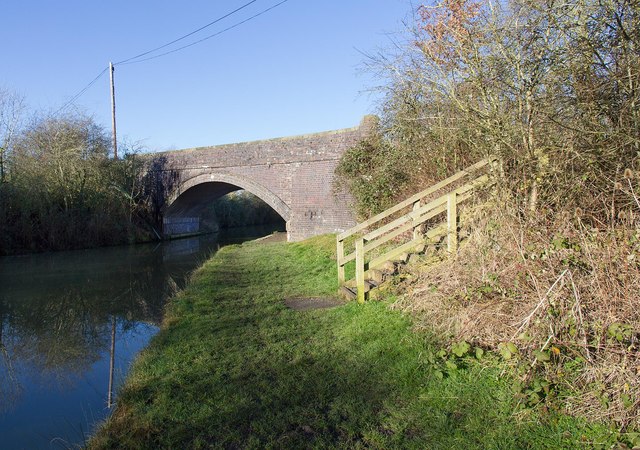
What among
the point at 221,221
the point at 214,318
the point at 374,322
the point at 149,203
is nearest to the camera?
the point at 374,322

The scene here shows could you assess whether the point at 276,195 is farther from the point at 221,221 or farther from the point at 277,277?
the point at 221,221

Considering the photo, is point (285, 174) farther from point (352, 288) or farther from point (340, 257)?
point (352, 288)

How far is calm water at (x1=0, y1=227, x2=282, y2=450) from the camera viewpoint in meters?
4.45

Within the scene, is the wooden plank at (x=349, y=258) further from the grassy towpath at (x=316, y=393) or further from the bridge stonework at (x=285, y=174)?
the bridge stonework at (x=285, y=174)

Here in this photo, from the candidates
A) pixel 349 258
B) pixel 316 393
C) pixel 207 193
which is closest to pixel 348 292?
pixel 349 258

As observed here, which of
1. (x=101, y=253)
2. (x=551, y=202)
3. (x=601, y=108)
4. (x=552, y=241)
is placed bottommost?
(x=101, y=253)

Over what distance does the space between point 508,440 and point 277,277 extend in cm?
705

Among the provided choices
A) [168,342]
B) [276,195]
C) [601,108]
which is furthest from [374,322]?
[276,195]

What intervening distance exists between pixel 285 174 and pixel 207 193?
26.8 ft

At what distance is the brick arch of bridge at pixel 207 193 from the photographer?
1958 centimetres

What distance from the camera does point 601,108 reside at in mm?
3947

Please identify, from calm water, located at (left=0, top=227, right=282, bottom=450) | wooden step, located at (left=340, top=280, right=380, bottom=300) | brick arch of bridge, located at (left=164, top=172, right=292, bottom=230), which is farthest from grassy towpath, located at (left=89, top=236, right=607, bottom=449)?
brick arch of bridge, located at (left=164, top=172, right=292, bottom=230)

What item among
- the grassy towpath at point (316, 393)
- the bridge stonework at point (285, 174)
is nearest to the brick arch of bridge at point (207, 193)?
the bridge stonework at point (285, 174)

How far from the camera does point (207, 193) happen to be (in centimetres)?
2564
